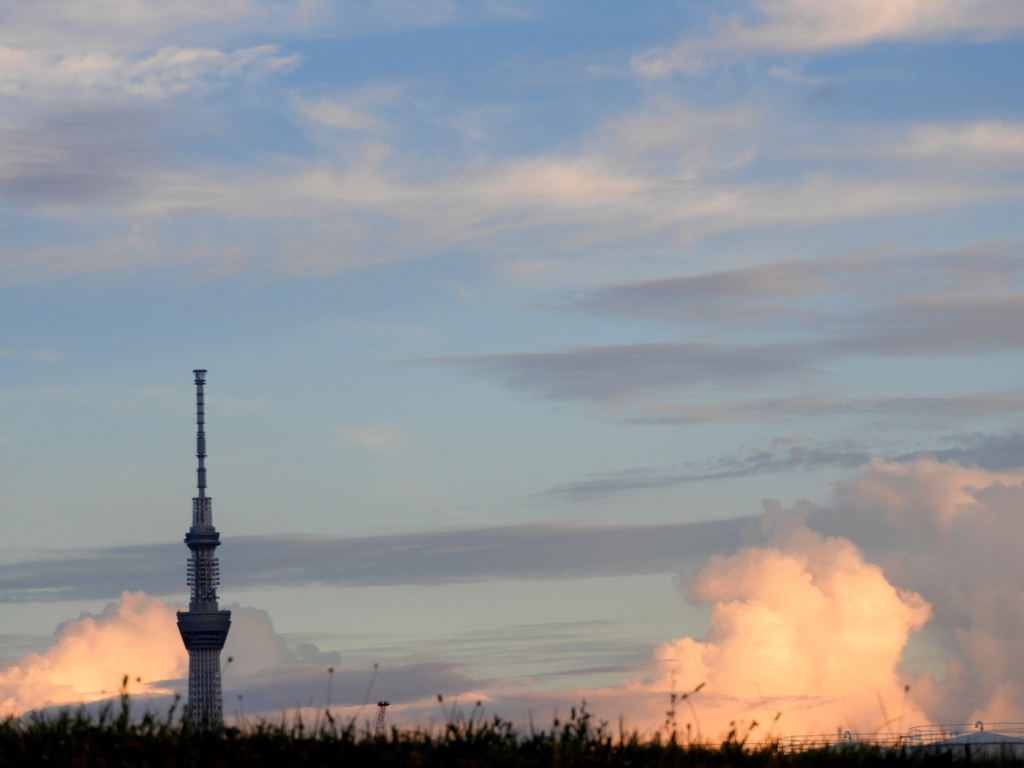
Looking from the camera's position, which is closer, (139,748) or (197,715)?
(139,748)

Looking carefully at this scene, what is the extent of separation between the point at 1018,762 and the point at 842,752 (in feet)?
10.7

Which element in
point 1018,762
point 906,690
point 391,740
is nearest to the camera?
point 906,690

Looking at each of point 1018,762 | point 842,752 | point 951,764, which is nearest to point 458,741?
point 842,752

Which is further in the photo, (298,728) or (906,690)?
(298,728)

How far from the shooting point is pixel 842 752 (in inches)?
907

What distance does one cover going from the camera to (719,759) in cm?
2227

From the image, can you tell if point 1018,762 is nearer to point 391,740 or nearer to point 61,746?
point 391,740

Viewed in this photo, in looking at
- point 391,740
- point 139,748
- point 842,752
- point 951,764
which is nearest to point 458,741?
point 391,740

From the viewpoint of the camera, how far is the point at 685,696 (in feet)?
72.6

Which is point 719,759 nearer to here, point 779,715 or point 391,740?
point 779,715

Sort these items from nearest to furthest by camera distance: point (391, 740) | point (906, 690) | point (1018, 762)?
point (906, 690), point (391, 740), point (1018, 762)

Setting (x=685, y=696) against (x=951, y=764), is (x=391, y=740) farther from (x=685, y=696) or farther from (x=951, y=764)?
(x=951, y=764)

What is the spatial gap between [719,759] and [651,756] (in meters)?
1.07

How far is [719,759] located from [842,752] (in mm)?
2156
